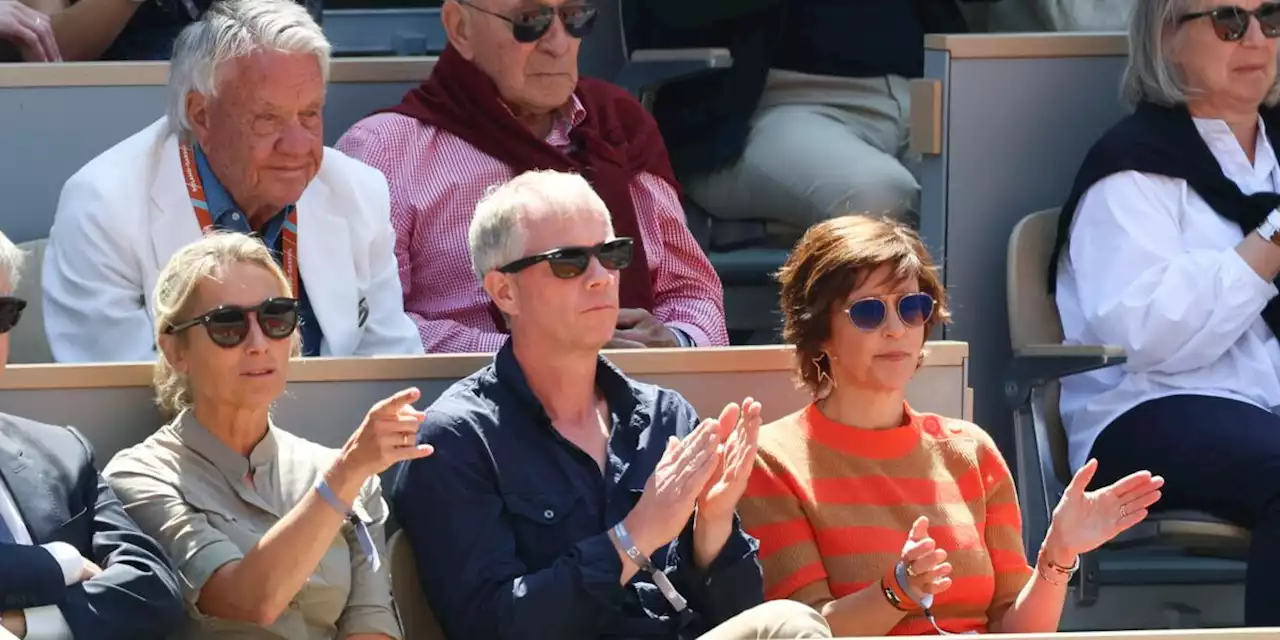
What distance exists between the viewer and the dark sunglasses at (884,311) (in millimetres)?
3145

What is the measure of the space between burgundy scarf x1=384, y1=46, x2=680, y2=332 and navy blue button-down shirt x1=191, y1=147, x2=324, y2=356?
54cm

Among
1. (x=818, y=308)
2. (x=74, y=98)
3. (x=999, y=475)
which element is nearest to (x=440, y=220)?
(x=74, y=98)

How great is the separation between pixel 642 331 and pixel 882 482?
89 cm

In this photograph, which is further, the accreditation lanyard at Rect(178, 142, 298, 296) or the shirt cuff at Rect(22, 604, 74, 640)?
the accreditation lanyard at Rect(178, 142, 298, 296)

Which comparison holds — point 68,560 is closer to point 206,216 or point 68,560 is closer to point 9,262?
point 9,262

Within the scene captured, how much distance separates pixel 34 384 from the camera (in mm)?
3027

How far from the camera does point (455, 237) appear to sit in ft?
13.1

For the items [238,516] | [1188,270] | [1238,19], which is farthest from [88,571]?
[1238,19]

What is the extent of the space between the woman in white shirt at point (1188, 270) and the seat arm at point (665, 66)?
93 centimetres

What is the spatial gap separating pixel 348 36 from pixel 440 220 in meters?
1.83

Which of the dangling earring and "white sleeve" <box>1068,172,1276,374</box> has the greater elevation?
the dangling earring

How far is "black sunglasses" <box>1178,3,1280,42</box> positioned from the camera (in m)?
4.07

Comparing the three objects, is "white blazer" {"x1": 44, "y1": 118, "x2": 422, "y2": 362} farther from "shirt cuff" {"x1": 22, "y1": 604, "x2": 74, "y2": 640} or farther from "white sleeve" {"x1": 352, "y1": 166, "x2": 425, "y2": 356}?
"shirt cuff" {"x1": 22, "y1": 604, "x2": 74, "y2": 640}

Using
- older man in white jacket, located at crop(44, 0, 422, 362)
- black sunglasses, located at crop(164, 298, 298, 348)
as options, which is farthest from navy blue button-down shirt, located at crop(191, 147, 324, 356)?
black sunglasses, located at crop(164, 298, 298, 348)
